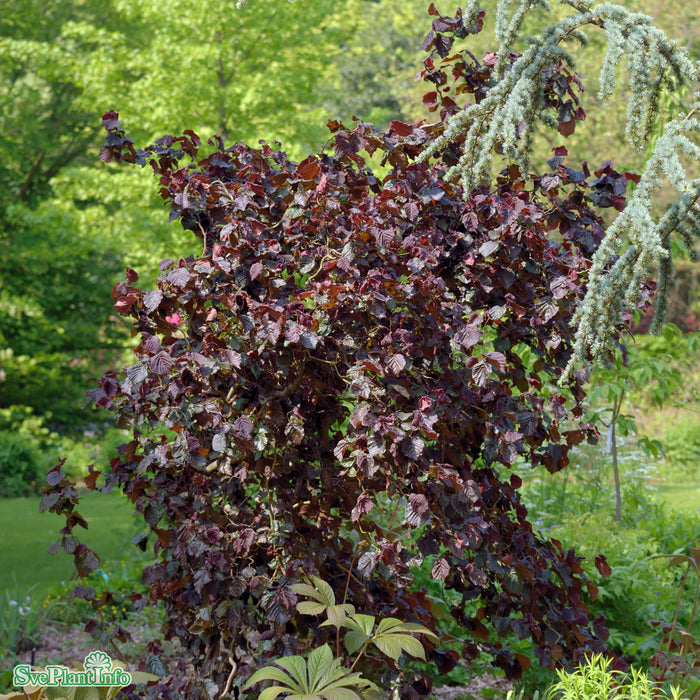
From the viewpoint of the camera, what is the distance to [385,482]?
280 cm

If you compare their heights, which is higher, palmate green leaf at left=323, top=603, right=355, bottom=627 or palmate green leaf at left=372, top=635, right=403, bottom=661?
palmate green leaf at left=323, top=603, right=355, bottom=627

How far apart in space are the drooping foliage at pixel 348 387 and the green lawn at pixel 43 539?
7.78 feet

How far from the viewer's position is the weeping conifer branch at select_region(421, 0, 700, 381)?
7.02 ft

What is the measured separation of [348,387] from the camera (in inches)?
113

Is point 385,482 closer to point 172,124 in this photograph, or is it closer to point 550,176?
point 550,176

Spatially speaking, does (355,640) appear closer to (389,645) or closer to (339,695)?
(389,645)

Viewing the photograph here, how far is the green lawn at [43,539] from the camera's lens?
654 centimetres

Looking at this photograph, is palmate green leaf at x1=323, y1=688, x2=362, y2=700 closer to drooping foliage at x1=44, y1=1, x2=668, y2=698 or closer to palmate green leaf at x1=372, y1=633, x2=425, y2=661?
palmate green leaf at x1=372, y1=633, x2=425, y2=661

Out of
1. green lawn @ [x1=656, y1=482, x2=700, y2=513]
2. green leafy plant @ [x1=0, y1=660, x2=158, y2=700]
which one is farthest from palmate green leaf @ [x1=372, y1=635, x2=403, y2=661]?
green lawn @ [x1=656, y1=482, x2=700, y2=513]

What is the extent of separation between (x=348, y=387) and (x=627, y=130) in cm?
125

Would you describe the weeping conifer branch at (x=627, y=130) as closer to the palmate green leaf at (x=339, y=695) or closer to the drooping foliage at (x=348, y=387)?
the drooping foliage at (x=348, y=387)

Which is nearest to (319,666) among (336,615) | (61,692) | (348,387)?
(336,615)

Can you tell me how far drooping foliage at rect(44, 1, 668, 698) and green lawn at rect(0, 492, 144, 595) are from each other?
237 cm

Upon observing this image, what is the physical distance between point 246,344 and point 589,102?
12.9m
